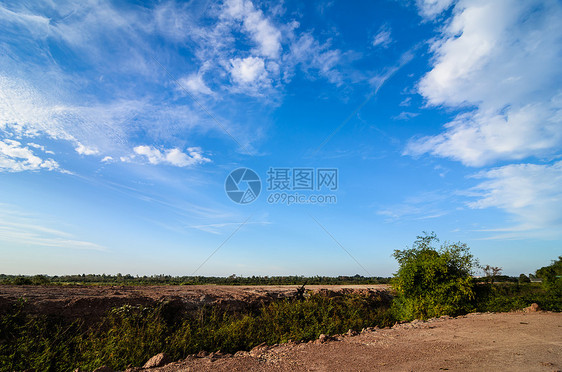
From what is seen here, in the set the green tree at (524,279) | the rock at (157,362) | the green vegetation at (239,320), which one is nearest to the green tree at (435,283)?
the green vegetation at (239,320)

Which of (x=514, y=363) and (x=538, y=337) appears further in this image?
(x=538, y=337)

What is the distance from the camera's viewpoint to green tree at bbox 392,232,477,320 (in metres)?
13.7

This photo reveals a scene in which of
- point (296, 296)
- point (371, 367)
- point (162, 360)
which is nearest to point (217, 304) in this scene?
point (296, 296)

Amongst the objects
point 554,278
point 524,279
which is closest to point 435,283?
point 554,278

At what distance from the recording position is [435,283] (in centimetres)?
1402

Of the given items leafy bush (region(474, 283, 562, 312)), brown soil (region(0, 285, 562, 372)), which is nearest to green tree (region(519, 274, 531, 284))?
leafy bush (region(474, 283, 562, 312))

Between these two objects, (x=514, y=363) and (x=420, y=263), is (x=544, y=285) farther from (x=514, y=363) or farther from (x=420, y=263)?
(x=514, y=363)

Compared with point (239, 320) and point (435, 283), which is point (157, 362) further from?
point (435, 283)

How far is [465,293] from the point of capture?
13492 mm

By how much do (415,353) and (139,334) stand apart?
24.8 ft

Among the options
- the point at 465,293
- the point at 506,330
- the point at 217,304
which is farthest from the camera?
the point at 465,293

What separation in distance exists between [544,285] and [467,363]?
1433 centimetres

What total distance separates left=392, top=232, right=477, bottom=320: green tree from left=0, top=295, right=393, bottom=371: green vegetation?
9.80ft

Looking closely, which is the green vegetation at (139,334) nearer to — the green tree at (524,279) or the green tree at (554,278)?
the green tree at (554,278)
